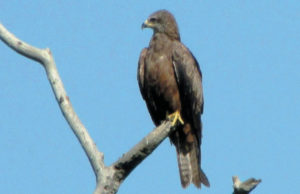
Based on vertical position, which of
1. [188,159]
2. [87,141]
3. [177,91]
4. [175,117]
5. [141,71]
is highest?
[141,71]

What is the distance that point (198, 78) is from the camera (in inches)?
414

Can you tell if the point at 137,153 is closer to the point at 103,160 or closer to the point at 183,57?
the point at 103,160

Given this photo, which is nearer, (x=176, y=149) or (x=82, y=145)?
(x=82, y=145)

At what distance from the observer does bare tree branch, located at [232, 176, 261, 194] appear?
619 cm

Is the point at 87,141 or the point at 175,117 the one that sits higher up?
the point at 175,117

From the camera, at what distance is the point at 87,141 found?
7078 millimetres

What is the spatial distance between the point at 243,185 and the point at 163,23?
196 inches

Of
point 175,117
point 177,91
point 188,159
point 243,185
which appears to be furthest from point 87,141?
point 188,159

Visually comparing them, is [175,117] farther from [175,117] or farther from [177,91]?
[177,91]

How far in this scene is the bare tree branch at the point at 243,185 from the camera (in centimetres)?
619

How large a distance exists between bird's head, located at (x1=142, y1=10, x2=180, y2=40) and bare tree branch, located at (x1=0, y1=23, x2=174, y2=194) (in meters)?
3.44

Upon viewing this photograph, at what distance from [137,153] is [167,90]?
2.99 m

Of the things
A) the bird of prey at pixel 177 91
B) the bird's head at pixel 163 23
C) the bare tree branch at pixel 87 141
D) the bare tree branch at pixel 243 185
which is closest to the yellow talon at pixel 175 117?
the bird of prey at pixel 177 91

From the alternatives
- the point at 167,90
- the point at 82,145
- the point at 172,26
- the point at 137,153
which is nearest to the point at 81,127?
the point at 82,145
